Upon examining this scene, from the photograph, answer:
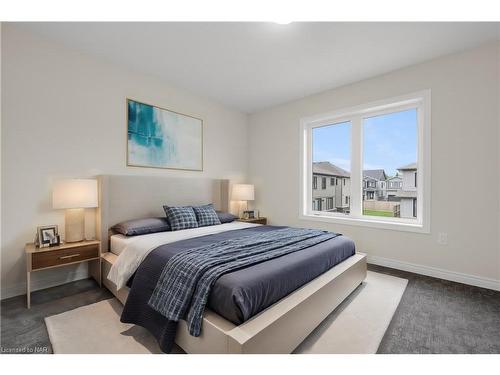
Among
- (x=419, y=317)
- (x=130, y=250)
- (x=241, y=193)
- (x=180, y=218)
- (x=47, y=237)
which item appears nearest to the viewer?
(x=419, y=317)

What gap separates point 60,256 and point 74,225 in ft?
1.10

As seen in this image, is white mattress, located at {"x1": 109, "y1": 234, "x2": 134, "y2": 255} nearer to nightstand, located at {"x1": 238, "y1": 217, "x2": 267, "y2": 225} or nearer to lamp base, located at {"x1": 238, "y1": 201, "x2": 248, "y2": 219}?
nightstand, located at {"x1": 238, "y1": 217, "x2": 267, "y2": 225}

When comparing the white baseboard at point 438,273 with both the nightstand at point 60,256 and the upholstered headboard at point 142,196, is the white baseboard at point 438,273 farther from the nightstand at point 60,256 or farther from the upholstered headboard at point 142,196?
the nightstand at point 60,256

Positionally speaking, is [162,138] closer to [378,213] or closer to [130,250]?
[130,250]

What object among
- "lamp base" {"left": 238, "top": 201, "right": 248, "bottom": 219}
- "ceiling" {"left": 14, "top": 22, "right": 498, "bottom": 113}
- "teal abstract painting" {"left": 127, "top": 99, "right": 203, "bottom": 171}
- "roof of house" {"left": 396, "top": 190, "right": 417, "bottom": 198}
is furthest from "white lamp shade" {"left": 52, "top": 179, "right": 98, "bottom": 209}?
"roof of house" {"left": 396, "top": 190, "right": 417, "bottom": 198}

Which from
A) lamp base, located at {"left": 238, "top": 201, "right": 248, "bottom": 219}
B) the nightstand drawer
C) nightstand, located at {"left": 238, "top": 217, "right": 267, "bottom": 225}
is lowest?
the nightstand drawer

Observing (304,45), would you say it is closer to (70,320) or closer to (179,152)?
(179,152)

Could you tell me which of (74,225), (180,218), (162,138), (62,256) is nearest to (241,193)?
(180,218)

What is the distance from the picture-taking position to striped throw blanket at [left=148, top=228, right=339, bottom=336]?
4.65 feet

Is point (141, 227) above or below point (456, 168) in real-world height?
below

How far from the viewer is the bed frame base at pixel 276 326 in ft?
4.01

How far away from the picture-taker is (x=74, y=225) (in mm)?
2463

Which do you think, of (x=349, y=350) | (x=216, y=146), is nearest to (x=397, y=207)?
(x=349, y=350)

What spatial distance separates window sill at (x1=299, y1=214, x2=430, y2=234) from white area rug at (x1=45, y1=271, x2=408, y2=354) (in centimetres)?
107
